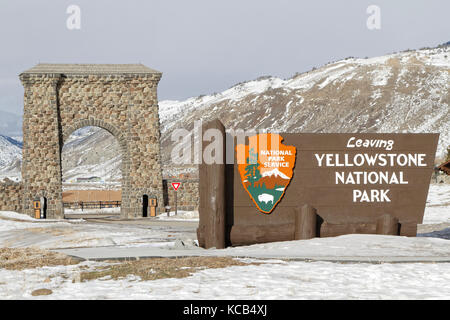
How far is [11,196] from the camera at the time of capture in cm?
3469

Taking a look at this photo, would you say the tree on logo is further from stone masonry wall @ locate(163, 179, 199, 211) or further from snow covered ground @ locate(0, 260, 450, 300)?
stone masonry wall @ locate(163, 179, 199, 211)

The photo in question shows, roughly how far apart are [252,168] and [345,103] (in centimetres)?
12476

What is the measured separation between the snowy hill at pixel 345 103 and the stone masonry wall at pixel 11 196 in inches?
2946

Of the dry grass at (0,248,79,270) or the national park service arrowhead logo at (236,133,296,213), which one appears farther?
the national park service arrowhead logo at (236,133,296,213)

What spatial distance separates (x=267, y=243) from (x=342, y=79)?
141289mm

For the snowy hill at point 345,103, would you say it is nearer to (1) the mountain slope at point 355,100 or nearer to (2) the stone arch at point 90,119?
(1) the mountain slope at point 355,100

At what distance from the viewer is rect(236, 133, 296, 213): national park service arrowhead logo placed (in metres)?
13.8

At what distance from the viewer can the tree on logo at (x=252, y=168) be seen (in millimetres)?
13844

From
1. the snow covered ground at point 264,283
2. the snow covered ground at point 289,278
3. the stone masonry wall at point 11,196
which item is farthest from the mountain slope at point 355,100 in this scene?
the snow covered ground at point 264,283

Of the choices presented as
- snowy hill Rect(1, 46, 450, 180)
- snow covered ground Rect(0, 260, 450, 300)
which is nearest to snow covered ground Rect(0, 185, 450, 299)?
snow covered ground Rect(0, 260, 450, 300)

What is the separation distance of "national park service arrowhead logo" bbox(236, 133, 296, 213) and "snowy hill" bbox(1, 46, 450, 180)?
85.9m

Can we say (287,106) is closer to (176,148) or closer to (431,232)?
(176,148)

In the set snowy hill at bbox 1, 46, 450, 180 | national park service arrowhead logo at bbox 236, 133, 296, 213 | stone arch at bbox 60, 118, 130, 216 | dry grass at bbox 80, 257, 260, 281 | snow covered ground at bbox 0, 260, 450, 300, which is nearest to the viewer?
snow covered ground at bbox 0, 260, 450, 300
